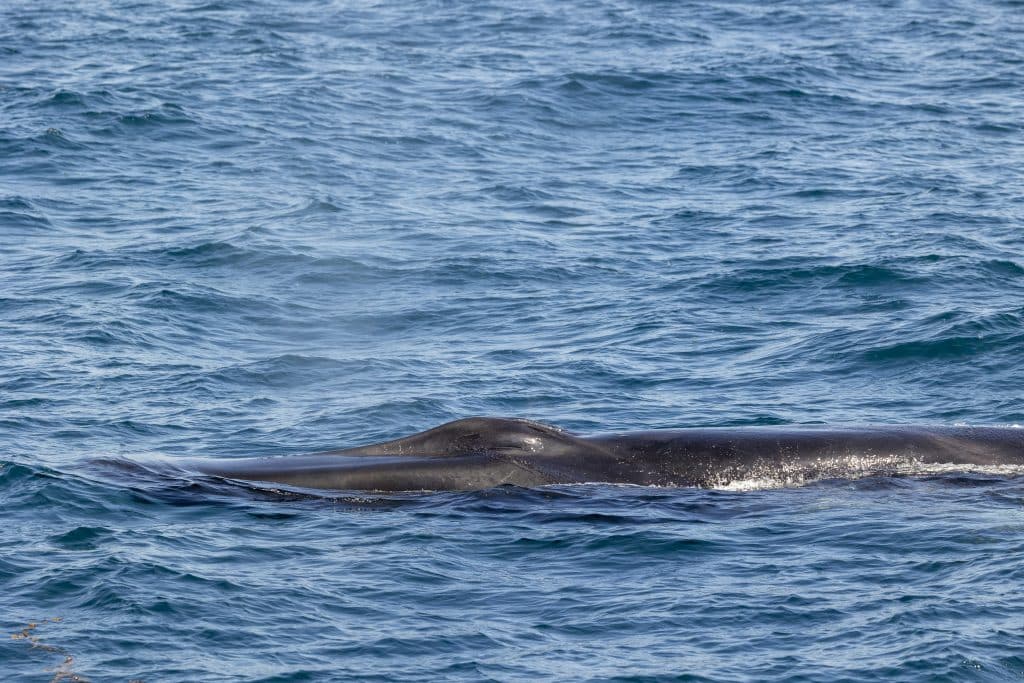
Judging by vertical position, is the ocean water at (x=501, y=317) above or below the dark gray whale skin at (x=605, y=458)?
below

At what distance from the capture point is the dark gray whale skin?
631 inches

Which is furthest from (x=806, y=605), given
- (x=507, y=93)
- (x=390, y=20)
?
(x=390, y=20)

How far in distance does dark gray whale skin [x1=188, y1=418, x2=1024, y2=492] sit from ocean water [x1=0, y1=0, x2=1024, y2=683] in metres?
0.31

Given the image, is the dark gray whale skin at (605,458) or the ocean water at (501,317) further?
the dark gray whale skin at (605,458)

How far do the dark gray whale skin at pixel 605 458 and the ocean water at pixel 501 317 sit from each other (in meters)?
0.31

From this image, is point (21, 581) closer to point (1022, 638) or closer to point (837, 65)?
point (1022, 638)

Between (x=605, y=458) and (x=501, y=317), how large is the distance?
9.80 meters

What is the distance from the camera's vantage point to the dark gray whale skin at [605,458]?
16031 millimetres

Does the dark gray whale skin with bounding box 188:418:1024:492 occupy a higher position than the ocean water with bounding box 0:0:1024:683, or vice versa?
the dark gray whale skin with bounding box 188:418:1024:492

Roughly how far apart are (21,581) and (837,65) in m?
35.2

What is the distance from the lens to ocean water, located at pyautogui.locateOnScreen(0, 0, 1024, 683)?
13.2m

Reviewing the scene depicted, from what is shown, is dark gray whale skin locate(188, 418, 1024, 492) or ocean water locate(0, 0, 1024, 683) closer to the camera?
ocean water locate(0, 0, 1024, 683)

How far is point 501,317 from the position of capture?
84.8 feet

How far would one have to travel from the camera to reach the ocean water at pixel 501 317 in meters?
13.2
